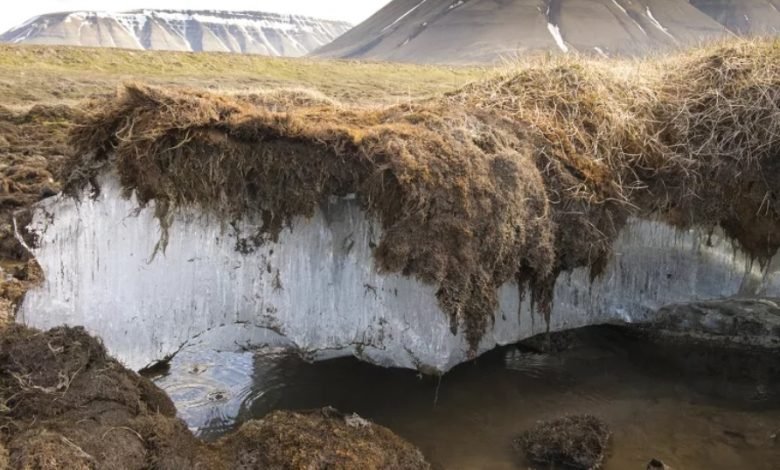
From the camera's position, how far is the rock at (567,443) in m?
7.09

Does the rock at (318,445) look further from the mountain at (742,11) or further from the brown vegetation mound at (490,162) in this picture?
the mountain at (742,11)

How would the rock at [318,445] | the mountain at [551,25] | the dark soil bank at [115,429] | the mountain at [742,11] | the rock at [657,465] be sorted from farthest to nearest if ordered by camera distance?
1. the mountain at [742,11]
2. the mountain at [551,25]
3. the rock at [657,465]
4. the rock at [318,445]
5. the dark soil bank at [115,429]

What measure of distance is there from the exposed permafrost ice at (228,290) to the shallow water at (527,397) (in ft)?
2.06

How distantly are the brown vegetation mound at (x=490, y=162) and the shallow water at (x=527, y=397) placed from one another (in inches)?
52.4

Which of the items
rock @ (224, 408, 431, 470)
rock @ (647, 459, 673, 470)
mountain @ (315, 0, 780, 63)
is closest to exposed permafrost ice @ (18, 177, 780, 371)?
rock @ (224, 408, 431, 470)

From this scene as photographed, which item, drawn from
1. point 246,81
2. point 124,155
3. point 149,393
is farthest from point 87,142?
point 246,81

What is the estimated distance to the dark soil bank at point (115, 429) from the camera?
18.0ft

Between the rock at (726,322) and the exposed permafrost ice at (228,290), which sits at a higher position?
the exposed permafrost ice at (228,290)

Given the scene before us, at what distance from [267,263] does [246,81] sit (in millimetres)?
35565

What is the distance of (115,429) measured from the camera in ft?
19.0

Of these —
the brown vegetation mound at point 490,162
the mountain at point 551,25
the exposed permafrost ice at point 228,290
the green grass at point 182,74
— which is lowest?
the exposed permafrost ice at point 228,290

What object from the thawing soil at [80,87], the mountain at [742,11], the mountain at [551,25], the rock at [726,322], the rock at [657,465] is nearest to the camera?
the rock at [657,465]

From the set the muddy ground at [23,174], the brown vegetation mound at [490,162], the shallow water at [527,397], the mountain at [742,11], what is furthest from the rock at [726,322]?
the mountain at [742,11]

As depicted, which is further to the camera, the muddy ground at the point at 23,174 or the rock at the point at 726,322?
the rock at the point at 726,322
